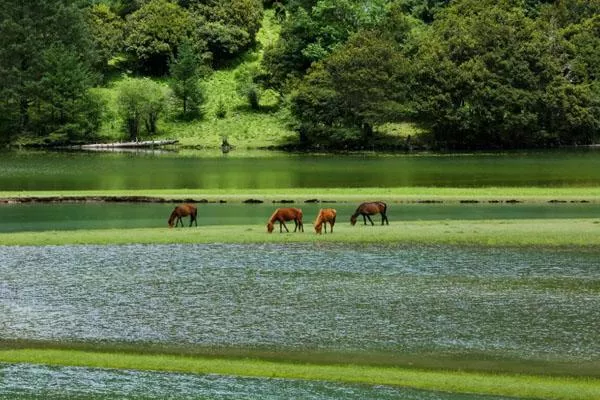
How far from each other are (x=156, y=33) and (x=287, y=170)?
170ft

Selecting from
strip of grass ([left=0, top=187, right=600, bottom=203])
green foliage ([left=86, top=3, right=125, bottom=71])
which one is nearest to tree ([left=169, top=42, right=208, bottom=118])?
green foliage ([left=86, top=3, right=125, bottom=71])

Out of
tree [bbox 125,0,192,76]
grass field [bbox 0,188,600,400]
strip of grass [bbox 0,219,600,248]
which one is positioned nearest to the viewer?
grass field [bbox 0,188,600,400]

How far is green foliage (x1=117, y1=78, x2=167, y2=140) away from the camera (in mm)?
96812

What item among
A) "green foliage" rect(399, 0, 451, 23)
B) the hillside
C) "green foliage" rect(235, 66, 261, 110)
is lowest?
the hillside

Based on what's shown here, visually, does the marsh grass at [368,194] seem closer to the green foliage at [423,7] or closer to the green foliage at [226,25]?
the green foliage at [226,25]

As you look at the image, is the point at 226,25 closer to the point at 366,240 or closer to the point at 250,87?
the point at 250,87

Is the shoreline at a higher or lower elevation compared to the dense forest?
lower

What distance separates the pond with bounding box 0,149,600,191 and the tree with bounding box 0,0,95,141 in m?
13.2

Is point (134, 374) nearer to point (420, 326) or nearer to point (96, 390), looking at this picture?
point (96, 390)

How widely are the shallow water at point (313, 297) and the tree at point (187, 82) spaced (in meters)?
68.8

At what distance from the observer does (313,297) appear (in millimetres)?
23875

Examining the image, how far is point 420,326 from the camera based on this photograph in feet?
68.7

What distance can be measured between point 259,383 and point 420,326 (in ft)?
16.2

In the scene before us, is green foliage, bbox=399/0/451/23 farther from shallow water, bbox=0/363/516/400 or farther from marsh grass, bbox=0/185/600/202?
shallow water, bbox=0/363/516/400
